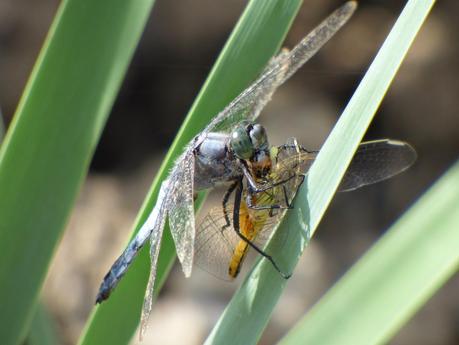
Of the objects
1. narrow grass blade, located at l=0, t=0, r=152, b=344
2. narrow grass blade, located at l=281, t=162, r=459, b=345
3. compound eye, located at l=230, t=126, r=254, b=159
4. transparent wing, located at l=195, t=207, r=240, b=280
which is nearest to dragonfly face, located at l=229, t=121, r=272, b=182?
compound eye, located at l=230, t=126, r=254, b=159

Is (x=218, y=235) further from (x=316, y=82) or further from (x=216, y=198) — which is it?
(x=316, y=82)

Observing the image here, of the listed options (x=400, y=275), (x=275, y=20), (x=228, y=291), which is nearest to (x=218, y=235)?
(x=275, y=20)

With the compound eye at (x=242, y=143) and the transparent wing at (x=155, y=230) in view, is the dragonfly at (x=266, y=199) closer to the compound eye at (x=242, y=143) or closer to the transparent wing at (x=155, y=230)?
the compound eye at (x=242, y=143)

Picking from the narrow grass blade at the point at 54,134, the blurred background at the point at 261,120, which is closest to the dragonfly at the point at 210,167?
the narrow grass blade at the point at 54,134

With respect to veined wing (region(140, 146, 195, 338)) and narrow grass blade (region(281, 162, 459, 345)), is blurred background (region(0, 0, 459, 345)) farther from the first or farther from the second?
narrow grass blade (region(281, 162, 459, 345))

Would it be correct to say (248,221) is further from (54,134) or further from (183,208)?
(54,134)

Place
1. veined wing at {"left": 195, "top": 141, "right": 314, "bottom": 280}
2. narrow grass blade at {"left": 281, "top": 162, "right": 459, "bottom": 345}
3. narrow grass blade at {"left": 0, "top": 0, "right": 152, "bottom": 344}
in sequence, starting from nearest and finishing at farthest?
narrow grass blade at {"left": 281, "top": 162, "right": 459, "bottom": 345} → narrow grass blade at {"left": 0, "top": 0, "right": 152, "bottom": 344} → veined wing at {"left": 195, "top": 141, "right": 314, "bottom": 280}

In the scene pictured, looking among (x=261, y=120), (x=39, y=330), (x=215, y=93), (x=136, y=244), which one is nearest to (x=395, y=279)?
(x=215, y=93)
